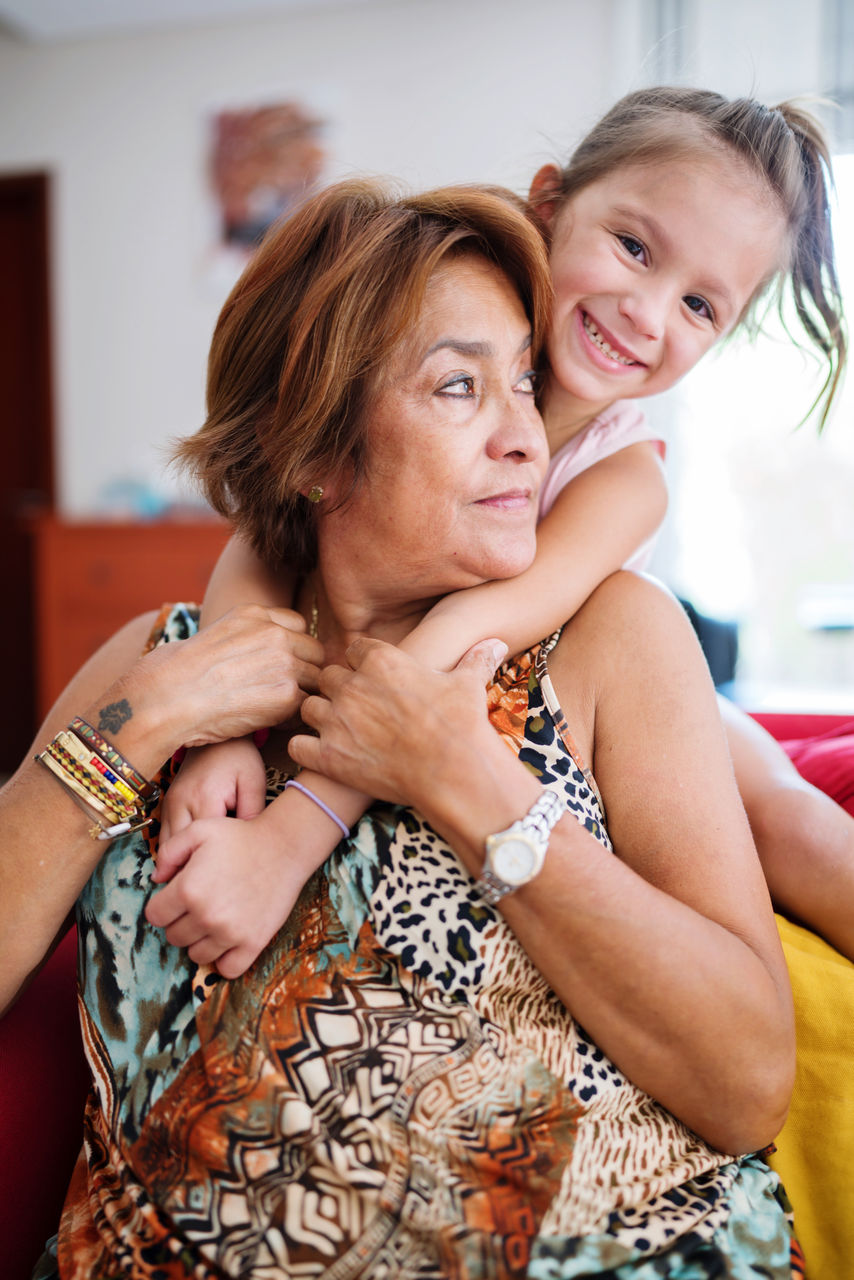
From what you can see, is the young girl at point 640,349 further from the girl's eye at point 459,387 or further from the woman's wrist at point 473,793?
the woman's wrist at point 473,793

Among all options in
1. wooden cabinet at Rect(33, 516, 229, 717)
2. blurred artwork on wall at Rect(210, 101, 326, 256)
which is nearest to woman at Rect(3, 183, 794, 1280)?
wooden cabinet at Rect(33, 516, 229, 717)

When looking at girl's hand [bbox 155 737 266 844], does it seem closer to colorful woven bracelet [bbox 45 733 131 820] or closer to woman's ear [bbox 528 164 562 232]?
colorful woven bracelet [bbox 45 733 131 820]

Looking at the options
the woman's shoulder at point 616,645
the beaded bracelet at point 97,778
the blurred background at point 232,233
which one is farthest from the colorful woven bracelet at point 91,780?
the blurred background at point 232,233

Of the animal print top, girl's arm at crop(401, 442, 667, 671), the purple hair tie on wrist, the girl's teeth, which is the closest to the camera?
the animal print top

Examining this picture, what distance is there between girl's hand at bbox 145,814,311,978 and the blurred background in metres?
3.60

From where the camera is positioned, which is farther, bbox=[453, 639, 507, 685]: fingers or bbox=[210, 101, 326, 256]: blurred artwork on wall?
bbox=[210, 101, 326, 256]: blurred artwork on wall

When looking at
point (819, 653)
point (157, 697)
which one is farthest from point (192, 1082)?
point (819, 653)

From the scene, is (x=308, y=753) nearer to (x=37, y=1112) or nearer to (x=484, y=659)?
→ (x=484, y=659)

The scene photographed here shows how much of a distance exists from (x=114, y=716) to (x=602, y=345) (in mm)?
863

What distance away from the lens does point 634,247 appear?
147 cm

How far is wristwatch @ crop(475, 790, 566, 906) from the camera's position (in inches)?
37.9

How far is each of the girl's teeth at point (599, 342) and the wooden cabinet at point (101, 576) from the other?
3.47 metres

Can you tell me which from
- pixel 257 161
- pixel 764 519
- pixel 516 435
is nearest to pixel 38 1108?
pixel 516 435

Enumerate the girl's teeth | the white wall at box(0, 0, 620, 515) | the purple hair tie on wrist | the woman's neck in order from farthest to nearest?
the white wall at box(0, 0, 620, 515)
the girl's teeth
the woman's neck
the purple hair tie on wrist
